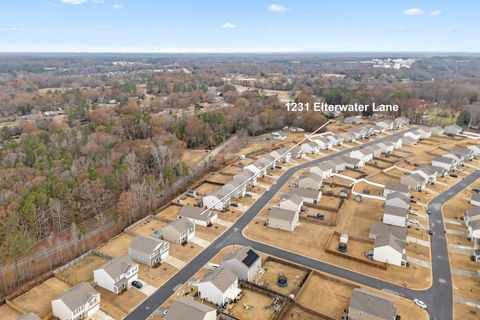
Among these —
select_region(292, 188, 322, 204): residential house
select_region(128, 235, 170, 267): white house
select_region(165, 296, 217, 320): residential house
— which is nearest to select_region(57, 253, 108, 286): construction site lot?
select_region(128, 235, 170, 267): white house

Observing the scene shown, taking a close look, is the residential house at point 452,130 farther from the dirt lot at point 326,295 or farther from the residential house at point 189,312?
the residential house at point 189,312

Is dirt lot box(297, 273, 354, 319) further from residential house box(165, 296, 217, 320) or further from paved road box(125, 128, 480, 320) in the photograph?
residential house box(165, 296, 217, 320)

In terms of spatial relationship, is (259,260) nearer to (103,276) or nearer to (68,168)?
(103,276)

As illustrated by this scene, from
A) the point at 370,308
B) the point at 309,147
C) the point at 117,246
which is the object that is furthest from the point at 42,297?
the point at 309,147

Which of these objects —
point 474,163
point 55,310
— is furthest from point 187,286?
point 474,163

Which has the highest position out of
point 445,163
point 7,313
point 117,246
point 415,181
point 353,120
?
point 353,120

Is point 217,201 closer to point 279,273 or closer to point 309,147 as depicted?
point 279,273

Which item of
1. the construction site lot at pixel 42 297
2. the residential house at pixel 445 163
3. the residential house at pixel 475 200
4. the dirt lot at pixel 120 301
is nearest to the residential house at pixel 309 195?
the residential house at pixel 475 200
